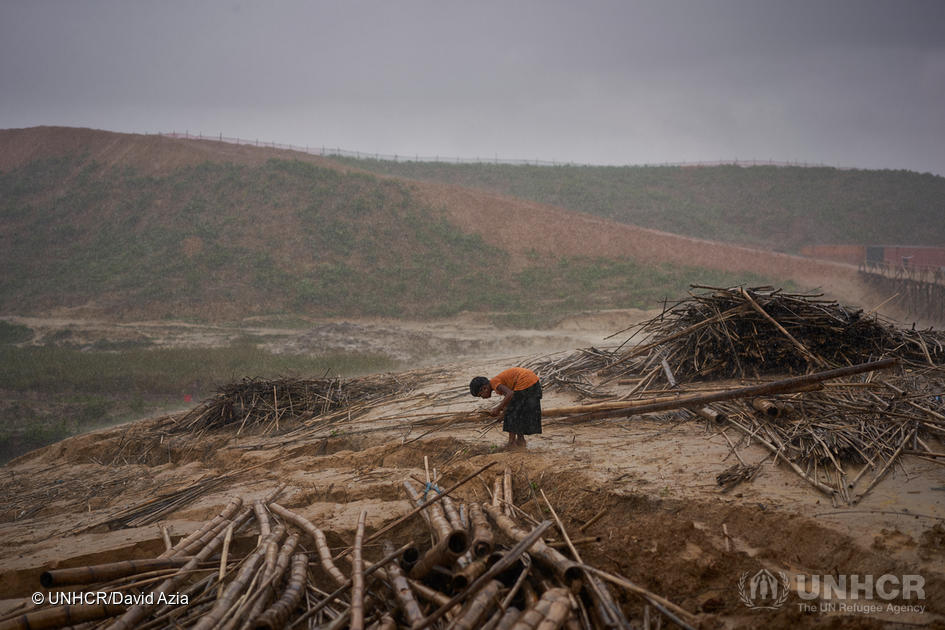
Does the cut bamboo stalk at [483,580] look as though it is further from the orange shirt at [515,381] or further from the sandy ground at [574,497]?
the orange shirt at [515,381]

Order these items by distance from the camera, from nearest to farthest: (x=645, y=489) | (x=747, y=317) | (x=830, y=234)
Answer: (x=645, y=489), (x=747, y=317), (x=830, y=234)

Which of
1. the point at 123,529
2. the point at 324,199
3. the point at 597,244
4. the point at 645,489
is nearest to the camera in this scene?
the point at 645,489

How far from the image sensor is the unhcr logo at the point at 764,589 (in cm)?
318

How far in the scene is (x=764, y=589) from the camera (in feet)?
10.7

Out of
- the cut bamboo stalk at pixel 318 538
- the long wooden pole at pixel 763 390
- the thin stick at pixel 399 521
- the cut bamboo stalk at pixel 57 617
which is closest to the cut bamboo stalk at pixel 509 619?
the thin stick at pixel 399 521

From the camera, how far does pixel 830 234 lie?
4106cm

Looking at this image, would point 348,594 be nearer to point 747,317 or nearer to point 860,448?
point 860,448

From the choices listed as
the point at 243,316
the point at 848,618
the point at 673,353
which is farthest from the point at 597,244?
the point at 848,618

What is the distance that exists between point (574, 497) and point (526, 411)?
122 cm

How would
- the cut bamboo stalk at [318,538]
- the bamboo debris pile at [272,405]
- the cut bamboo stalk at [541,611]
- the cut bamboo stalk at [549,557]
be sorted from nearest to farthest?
1. the cut bamboo stalk at [541,611]
2. the cut bamboo stalk at [549,557]
3. the cut bamboo stalk at [318,538]
4. the bamboo debris pile at [272,405]

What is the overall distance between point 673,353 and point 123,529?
21.7ft

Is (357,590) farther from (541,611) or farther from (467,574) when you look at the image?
(541,611)

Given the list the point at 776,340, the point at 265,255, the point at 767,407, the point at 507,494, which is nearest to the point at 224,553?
the point at 507,494

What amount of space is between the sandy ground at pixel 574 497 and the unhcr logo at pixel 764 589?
1.6 inches
